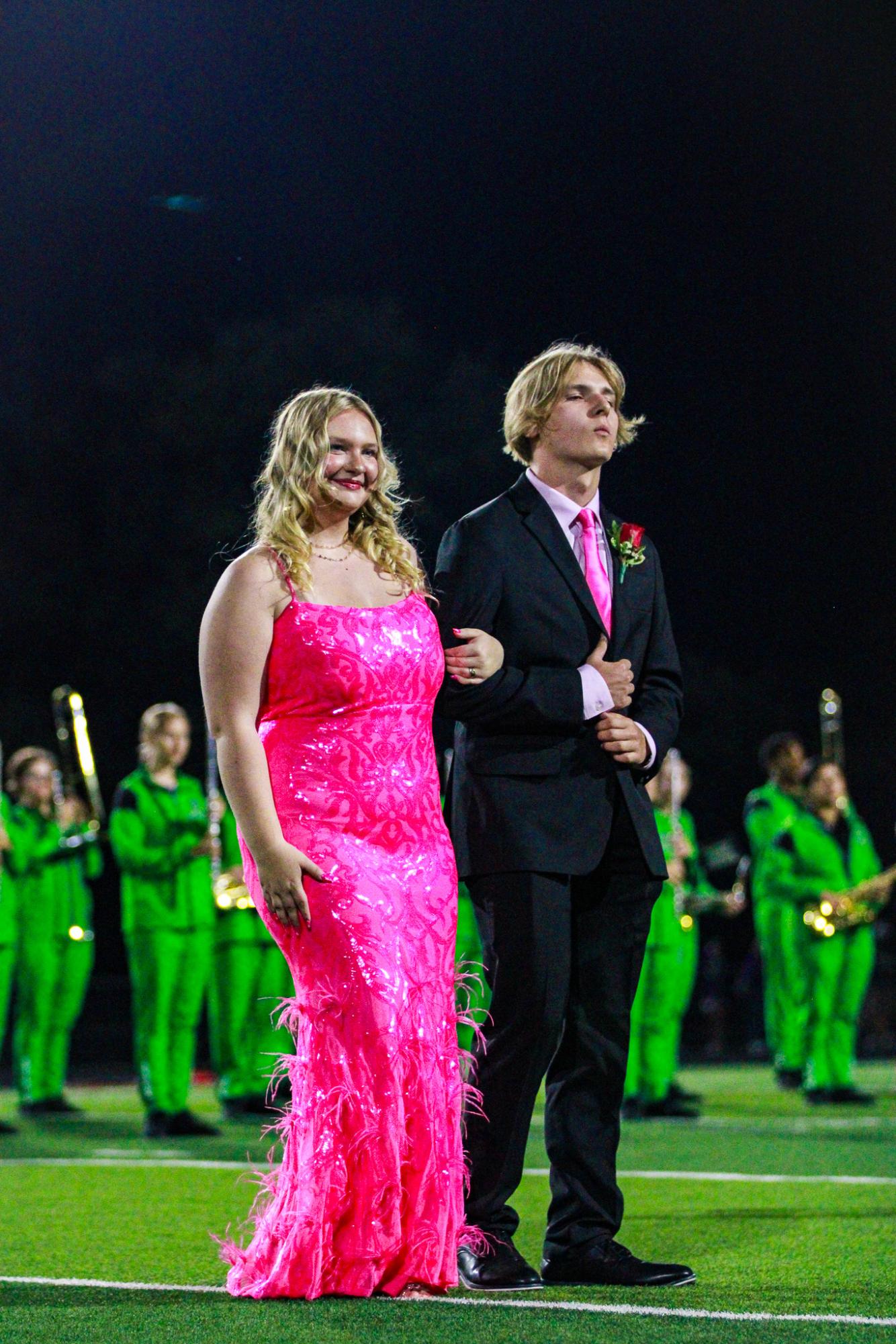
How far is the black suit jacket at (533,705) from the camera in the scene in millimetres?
3619

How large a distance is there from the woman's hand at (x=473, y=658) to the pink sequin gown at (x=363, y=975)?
0.04 m

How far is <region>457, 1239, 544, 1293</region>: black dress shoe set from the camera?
3.49 metres

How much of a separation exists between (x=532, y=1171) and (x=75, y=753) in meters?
3.90

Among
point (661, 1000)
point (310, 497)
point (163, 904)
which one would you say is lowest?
point (661, 1000)

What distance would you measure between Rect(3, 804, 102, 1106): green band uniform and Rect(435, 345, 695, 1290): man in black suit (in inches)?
210

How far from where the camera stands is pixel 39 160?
12719 mm

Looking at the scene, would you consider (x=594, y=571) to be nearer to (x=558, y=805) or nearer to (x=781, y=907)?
(x=558, y=805)

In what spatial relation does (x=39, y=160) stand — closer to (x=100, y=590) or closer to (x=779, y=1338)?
(x=100, y=590)

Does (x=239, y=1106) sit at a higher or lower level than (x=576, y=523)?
lower

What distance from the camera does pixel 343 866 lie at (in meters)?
3.46

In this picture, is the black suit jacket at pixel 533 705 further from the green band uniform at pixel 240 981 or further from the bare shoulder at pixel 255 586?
the green band uniform at pixel 240 981

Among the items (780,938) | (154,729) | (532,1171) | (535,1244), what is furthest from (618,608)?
(780,938)

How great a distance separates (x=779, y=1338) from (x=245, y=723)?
145 centimetres

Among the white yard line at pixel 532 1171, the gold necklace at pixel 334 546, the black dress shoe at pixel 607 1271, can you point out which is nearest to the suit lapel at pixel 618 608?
the gold necklace at pixel 334 546
